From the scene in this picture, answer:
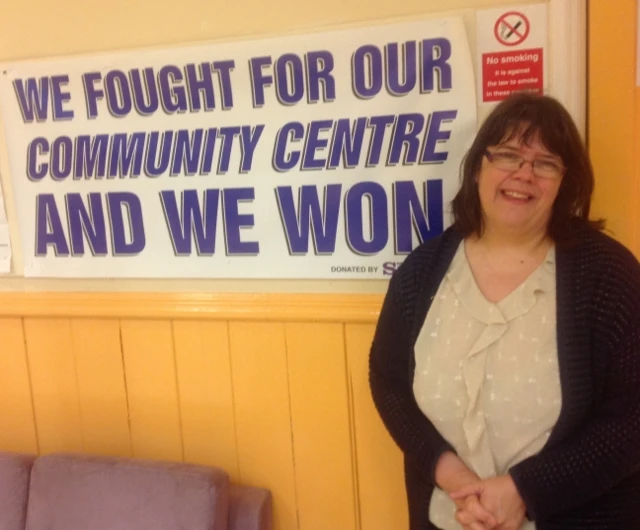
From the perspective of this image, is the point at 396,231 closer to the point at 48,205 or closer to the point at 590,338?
the point at 590,338

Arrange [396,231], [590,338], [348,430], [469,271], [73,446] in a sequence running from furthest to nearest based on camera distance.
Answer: [73,446], [348,430], [396,231], [469,271], [590,338]

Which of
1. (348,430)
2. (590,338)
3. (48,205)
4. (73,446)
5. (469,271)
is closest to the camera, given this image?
(590,338)

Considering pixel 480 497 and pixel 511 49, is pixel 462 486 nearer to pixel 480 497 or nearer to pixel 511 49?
pixel 480 497

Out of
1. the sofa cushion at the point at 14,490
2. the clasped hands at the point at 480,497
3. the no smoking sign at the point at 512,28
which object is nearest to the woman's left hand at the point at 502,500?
the clasped hands at the point at 480,497

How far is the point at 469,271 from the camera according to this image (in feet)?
4.07

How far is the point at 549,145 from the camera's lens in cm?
114

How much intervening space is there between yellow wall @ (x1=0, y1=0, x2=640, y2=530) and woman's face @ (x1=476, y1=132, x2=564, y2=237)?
247 mm

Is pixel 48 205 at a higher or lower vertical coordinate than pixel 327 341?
higher

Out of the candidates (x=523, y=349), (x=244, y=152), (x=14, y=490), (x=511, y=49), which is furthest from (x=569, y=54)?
(x=14, y=490)

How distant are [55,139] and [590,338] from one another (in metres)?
1.37

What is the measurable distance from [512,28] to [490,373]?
2.38 ft

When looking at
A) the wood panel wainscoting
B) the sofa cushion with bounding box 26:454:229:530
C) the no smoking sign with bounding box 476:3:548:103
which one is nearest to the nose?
the no smoking sign with bounding box 476:3:548:103

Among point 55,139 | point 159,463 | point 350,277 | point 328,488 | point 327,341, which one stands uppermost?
point 55,139

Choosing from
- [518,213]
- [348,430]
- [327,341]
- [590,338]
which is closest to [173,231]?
[327,341]
